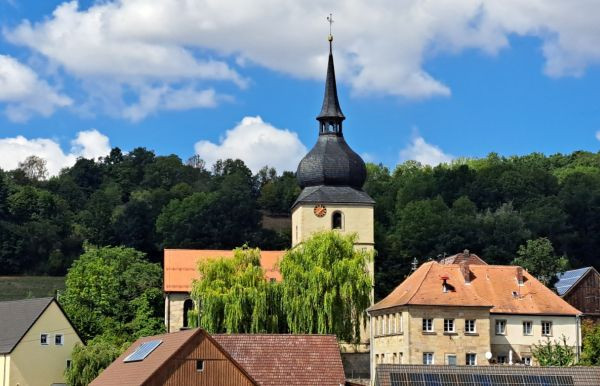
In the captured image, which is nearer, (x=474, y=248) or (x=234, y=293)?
(x=234, y=293)

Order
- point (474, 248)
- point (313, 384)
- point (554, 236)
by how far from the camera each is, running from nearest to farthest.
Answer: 1. point (313, 384)
2. point (474, 248)
3. point (554, 236)

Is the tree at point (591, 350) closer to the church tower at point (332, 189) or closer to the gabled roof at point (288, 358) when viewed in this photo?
the gabled roof at point (288, 358)

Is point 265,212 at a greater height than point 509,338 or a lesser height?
greater

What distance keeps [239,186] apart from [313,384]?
9379 cm

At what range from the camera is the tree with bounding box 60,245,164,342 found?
81.5 m

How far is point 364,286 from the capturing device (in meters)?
A: 69.4

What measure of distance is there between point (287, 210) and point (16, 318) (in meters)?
75.8

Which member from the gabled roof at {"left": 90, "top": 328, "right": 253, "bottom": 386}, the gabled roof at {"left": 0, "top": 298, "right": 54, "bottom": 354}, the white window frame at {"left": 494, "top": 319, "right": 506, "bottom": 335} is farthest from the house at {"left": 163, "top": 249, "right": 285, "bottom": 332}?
the gabled roof at {"left": 90, "top": 328, "right": 253, "bottom": 386}

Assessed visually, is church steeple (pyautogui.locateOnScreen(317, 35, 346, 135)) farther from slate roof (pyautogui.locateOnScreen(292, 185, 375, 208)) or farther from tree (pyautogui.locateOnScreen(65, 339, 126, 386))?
tree (pyautogui.locateOnScreen(65, 339, 126, 386))

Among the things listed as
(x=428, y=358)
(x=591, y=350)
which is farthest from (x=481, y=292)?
(x=591, y=350)

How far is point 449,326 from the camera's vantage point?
211 ft

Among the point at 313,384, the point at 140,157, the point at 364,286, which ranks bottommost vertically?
the point at 313,384

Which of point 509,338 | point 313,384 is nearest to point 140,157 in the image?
point 509,338

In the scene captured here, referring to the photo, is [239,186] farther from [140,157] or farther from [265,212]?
[140,157]
